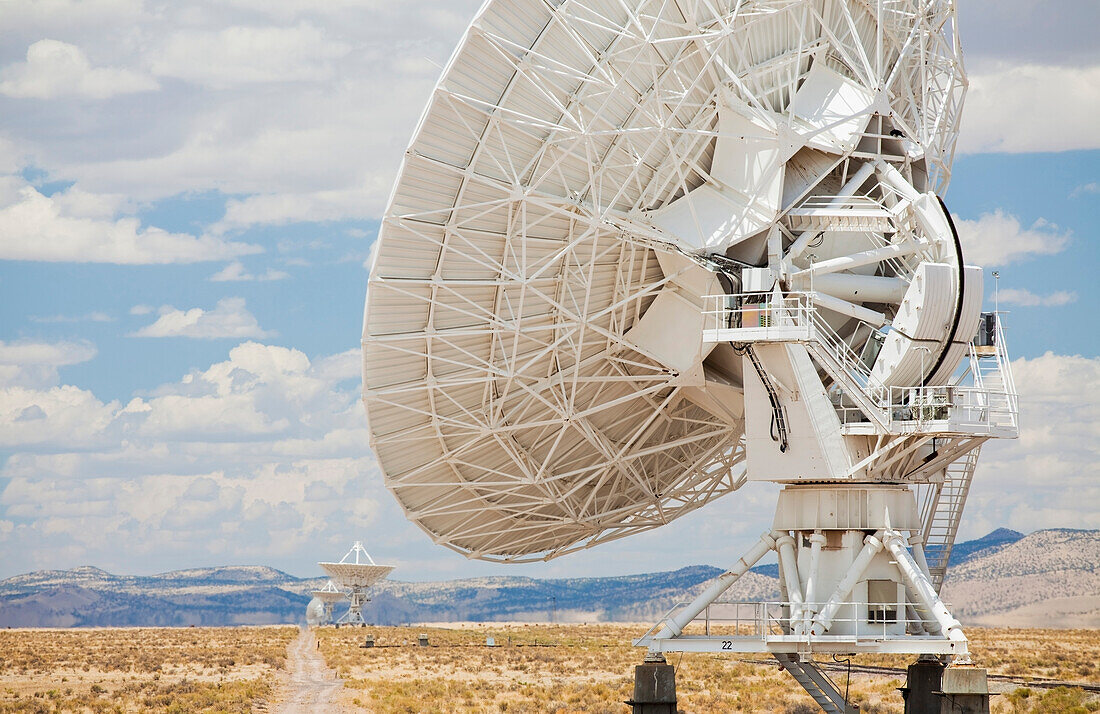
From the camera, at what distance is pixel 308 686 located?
41.2 m

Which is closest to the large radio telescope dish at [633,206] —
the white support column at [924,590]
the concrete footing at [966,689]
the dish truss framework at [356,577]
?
the white support column at [924,590]

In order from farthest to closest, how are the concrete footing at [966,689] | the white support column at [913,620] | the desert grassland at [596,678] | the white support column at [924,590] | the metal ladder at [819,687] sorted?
the desert grassland at [596,678] < the metal ladder at [819,687] < the white support column at [913,620] < the white support column at [924,590] < the concrete footing at [966,689]

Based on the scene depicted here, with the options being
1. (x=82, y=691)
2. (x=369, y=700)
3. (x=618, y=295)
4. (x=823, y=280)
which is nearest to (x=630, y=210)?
(x=618, y=295)

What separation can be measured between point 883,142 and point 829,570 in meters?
8.53

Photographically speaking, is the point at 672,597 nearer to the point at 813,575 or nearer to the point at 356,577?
the point at 356,577

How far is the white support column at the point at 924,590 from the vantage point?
23.1 meters

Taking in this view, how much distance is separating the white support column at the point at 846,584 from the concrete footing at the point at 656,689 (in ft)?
9.39

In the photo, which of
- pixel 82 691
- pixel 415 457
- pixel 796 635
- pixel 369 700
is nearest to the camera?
pixel 796 635

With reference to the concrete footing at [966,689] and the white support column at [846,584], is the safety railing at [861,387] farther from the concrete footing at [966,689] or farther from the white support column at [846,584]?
the concrete footing at [966,689]

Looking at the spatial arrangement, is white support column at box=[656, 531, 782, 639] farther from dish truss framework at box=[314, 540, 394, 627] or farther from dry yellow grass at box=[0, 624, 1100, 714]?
dish truss framework at box=[314, 540, 394, 627]

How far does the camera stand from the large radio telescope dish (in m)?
24.2

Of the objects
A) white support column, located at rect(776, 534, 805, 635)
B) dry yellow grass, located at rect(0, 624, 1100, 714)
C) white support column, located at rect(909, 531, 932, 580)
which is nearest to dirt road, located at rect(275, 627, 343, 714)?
dry yellow grass, located at rect(0, 624, 1100, 714)

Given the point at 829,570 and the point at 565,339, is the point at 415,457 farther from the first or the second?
the point at 829,570

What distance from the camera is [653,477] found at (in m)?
32.2
